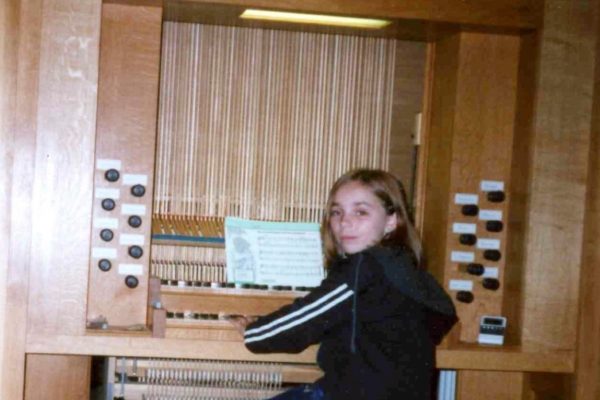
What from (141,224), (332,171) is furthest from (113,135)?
(332,171)

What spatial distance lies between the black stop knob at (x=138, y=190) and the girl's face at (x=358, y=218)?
699 millimetres

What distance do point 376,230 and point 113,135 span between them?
1.00m

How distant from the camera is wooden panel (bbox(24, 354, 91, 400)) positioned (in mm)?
3129

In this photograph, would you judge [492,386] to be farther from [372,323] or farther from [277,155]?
[277,155]

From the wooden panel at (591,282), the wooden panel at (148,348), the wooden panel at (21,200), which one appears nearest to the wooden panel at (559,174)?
the wooden panel at (591,282)

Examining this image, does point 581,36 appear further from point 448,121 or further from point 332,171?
point 332,171

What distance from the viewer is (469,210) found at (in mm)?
3340

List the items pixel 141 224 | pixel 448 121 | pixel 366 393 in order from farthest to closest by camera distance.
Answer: pixel 448 121, pixel 141 224, pixel 366 393

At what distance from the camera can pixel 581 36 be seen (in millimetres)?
3260

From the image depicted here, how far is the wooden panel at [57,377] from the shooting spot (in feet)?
10.3

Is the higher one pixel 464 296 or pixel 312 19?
pixel 312 19

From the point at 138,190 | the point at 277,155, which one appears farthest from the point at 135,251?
the point at 277,155

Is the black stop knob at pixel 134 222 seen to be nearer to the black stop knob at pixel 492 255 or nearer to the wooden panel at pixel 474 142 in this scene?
the wooden panel at pixel 474 142

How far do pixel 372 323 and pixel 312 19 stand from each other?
1.18 metres
